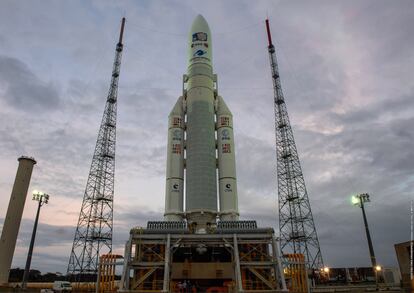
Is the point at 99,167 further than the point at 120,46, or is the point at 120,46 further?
the point at 120,46

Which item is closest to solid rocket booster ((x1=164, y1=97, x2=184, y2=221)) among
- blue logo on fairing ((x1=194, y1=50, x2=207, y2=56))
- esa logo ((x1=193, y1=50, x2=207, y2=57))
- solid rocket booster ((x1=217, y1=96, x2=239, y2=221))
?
solid rocket booster ((x1=217, y1=96, x2=239, y2=221))

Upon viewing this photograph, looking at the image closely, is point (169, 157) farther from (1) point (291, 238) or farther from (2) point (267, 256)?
(1) point (291, 238)

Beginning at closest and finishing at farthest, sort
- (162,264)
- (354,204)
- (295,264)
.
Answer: (162,264), (295,264), (354,204)

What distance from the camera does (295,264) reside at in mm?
33031

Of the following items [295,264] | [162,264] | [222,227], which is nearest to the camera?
[162,264]

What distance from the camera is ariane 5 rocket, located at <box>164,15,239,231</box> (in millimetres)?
42062

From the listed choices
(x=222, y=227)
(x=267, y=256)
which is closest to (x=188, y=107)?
(x=222, y=227)

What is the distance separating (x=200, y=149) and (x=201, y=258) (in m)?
14.2

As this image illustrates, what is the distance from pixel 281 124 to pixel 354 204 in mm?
26039

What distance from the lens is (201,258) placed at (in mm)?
38125

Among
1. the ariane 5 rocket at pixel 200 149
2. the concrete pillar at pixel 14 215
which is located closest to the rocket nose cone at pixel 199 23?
the ariane 5 rocket at pixel 200 149

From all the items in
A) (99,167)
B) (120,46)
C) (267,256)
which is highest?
(120,46)

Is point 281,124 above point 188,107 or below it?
above

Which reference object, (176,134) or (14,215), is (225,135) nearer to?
(176,134)
